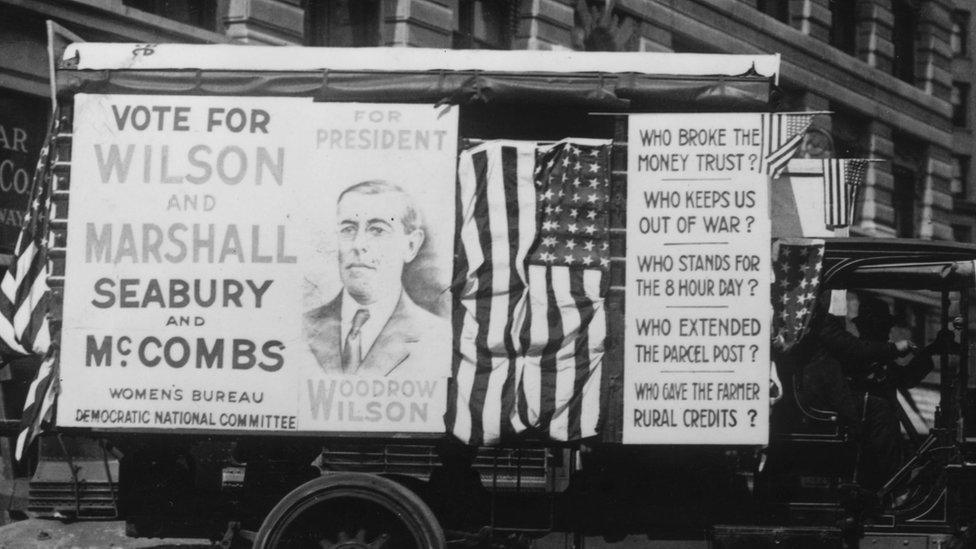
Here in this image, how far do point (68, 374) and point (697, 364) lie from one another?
3.22 m

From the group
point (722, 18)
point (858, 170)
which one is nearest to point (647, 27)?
point (722, 18)

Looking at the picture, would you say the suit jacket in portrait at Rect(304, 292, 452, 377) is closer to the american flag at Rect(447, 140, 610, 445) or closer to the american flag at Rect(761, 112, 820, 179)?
the american flag at Rect(447, 140, 610, 445)

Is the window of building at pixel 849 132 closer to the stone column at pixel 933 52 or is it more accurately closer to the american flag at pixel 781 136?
the stone column at pixel 933 52

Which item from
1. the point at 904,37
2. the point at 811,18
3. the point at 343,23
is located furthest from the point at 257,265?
the point at 904,37

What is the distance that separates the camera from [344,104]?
7504mm

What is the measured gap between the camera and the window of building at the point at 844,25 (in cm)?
3234

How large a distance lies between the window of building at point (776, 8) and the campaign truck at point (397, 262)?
23511 mm

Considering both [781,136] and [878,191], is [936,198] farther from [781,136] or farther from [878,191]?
[781,136]

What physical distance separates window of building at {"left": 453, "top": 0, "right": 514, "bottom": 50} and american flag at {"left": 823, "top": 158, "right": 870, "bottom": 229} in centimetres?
1443

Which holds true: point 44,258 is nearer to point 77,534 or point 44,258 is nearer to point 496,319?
point 77,534

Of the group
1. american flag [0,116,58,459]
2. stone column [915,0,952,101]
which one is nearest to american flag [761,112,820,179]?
american flag [0,116,58,459]

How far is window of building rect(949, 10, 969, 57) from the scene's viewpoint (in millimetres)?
39344

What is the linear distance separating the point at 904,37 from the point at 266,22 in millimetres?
21244

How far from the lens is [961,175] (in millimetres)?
39469
